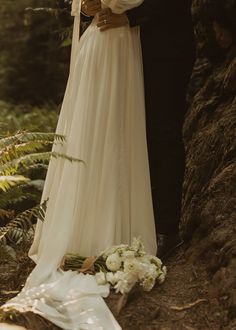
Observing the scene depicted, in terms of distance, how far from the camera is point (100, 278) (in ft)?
12.7

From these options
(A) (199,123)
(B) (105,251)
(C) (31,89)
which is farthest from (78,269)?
(C) (31,89)

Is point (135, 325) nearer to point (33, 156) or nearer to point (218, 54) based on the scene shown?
point (33, 156)

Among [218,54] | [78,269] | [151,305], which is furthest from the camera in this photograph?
[218,54]

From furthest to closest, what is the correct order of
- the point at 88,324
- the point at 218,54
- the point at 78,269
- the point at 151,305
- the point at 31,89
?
1. the point at 31,89
2. the point at 218,54
3. the point at 78,269
4. the point at 151,305
5. the point at 88,324

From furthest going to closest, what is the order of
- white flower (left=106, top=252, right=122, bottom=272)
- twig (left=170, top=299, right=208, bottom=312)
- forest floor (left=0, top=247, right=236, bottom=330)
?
white flower (left=106, top=252, right=122, bottom=272) < twig (left=170, top=299, right=208, bottom=312) < forest floor (left=0, top=247, right=236, bottom=330)

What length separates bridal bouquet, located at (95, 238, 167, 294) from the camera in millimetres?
3801

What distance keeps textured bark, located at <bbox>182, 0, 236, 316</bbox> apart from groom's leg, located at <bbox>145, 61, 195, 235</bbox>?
0.45 feet

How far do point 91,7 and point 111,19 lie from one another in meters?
0.23

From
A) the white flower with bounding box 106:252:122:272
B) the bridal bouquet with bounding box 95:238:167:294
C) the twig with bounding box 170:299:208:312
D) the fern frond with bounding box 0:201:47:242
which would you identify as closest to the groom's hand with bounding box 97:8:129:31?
the fern frond with bounding box 0:201:47:242

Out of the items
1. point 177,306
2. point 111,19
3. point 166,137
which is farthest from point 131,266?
point 111,19

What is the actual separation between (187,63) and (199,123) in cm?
52

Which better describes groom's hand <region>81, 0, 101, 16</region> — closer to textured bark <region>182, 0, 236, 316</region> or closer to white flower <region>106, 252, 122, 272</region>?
textured bark <region>182, 0, 236, 316</region>

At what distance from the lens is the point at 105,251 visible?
4.09m

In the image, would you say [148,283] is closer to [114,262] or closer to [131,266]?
[131,266]
